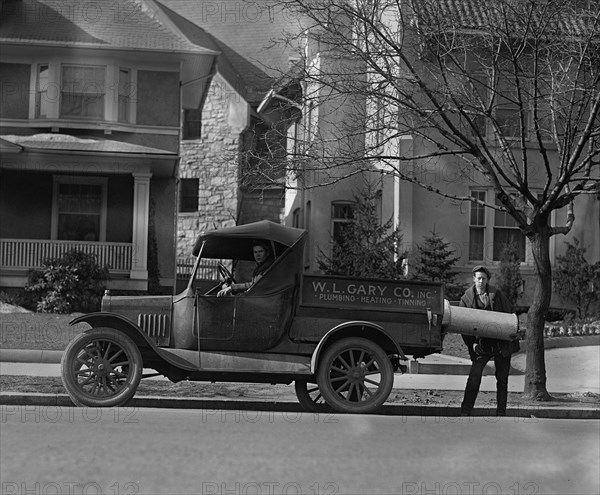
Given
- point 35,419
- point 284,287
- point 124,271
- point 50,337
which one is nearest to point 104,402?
point 35,419

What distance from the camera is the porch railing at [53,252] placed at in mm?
20891

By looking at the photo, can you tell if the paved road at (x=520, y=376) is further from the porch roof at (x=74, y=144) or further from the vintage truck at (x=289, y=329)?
the porch roof at (x=74, y=144)

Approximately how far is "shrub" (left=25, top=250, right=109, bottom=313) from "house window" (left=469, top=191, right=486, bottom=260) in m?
9.08

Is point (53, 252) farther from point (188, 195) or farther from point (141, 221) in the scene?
point (188, 195)

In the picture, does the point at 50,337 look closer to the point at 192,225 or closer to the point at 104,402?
the point at 104,402

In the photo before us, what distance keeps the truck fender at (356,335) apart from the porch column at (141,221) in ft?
44.1

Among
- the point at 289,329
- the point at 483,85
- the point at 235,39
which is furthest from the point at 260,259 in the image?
the point at 235,39

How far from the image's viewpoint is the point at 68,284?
19.1m

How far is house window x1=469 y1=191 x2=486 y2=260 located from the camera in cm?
2164

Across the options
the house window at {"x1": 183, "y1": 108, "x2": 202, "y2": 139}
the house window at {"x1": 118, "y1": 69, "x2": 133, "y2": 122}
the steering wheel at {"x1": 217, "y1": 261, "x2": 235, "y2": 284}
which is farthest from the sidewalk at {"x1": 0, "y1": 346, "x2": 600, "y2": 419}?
the house window at {"x1": 183, "y1": 108, "x2": 202, "y2": 139}

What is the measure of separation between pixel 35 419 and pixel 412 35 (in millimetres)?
8253

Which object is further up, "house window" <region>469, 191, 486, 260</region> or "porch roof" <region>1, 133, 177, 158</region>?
"porch roof" <region>1, 133, 177, 158</region>

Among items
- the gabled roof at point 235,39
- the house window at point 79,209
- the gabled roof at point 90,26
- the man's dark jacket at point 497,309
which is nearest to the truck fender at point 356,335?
the man's dark jacket at point 497,309

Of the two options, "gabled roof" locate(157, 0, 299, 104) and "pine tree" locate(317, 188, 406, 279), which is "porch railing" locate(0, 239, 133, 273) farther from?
"gabled roof" locate(157, 0, 299, 104)
